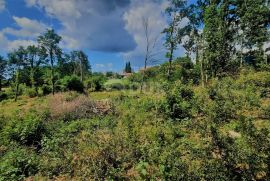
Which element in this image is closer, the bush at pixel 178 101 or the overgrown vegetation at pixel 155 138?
the overgrown vegetation at pixel 155 138

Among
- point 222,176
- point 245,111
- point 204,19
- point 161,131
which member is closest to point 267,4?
point 204,19

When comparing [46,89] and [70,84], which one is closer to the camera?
[70,84]

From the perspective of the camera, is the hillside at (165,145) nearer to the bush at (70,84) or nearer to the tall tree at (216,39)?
the tall tree at (216,39)

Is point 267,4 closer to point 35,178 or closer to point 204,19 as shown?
point 204,19

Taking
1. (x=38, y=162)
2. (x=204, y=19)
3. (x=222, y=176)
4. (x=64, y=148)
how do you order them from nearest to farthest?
(x=222, y=176), (x=38, y=162), (x=64, y=148), (x=204, y=19)

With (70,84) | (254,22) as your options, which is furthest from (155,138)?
(70,84)

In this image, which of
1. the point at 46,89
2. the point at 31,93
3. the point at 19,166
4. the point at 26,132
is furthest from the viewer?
the point at 46,89

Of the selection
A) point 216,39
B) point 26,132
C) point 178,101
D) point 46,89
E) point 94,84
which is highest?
point 216,39

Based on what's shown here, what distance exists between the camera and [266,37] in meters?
28.4

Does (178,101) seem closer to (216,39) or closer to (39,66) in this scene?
(216,39)

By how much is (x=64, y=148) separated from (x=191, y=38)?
24.2 metres

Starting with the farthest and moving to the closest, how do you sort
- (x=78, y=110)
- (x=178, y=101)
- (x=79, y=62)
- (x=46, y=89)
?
(x=79, y=62)
(x=46, y=89)
(x=78, y=110)
(x=178, y=101)

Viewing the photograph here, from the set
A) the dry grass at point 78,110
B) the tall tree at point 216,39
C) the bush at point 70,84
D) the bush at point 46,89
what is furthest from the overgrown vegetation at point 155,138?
the bush at point 46,89

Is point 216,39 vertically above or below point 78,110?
above
